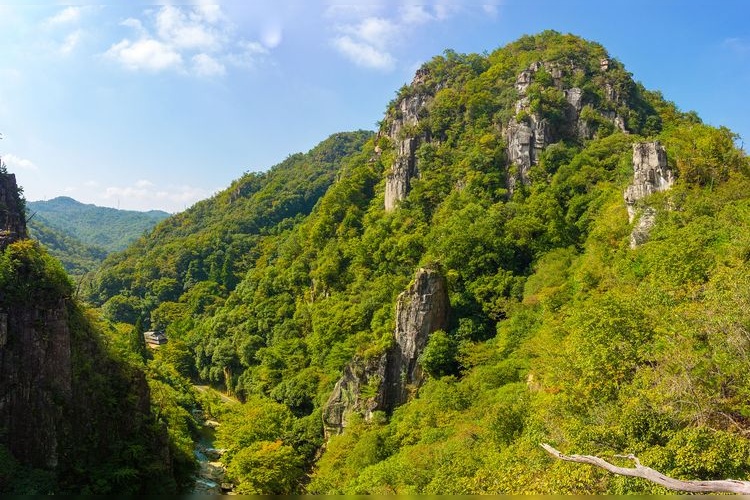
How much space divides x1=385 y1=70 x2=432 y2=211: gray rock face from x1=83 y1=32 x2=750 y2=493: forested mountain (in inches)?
15.6

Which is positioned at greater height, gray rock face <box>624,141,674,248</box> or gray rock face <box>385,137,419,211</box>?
gray rock face <box>385,137,419,211</box>

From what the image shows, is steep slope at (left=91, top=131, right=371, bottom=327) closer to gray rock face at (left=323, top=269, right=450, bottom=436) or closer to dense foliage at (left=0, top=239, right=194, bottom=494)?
gray rock face at (left=323, top=269, right=450, bottom=436)

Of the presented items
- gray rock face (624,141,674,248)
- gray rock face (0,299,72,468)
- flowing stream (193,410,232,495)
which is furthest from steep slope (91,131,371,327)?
gray rock face (624,141,674,248)

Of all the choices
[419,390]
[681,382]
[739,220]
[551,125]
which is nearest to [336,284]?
[419,390]

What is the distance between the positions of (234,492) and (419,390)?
14.4m

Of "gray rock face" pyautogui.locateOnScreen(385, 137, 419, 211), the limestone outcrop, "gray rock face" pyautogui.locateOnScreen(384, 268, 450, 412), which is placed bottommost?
"gray rock face" pyautogui.locateOnScreen(384, 268, 450, 412)

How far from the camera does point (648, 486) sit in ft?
36.8

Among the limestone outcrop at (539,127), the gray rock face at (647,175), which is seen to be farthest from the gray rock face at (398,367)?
the limestone outcrop at (539,127)

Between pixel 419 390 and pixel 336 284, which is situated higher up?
pixel 336 284

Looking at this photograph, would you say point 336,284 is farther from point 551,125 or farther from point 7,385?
point 7,385

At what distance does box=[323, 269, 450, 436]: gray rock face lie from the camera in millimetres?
36344

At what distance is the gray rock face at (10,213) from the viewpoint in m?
28.1

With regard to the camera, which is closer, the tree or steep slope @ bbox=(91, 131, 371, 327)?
the tree

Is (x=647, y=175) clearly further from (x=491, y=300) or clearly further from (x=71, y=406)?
(x=71, y=406)
